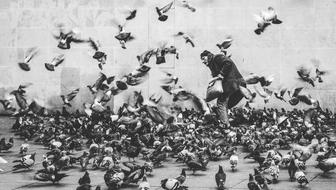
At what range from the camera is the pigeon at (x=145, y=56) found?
14.8 m

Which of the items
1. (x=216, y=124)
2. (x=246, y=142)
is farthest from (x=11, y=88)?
(x=246, y=142)

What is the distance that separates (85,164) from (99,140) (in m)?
1.66

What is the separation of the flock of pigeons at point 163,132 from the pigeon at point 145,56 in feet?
0.08

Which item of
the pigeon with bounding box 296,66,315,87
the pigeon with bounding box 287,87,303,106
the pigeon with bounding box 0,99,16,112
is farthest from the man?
the pigeon with bounding box 0,99,16,112

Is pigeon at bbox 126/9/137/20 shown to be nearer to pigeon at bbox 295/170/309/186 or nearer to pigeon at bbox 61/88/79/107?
pigeon at bbox 61/88/79/107

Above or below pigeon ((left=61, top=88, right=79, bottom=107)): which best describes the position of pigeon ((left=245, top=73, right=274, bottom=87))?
above

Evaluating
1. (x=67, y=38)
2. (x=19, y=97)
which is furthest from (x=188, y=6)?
(x=19, y=97)

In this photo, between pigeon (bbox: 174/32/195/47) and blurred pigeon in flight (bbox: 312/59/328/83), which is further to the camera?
pigeon (bbox: 174/32/195/47)

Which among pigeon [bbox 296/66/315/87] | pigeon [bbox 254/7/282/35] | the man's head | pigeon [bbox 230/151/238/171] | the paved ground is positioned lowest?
the paved ground

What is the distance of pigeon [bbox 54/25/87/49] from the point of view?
49.0 ft

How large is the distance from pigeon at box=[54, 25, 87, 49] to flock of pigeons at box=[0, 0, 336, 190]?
3cm

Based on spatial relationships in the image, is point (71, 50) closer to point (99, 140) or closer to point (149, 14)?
point (149, 14)

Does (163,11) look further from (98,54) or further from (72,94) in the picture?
(72,94)

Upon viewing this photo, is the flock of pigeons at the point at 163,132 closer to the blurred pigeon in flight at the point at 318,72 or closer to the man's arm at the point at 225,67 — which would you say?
the blurred pigeon in flight at the point at 318,72
